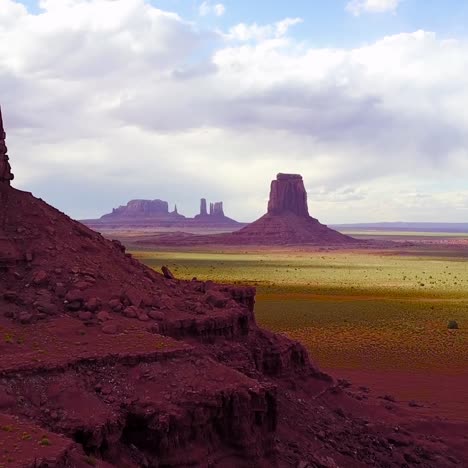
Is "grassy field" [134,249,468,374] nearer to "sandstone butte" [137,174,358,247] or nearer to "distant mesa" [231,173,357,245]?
"sandstone butte" [137,174,358,247]

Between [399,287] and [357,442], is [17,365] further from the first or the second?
[399,287]

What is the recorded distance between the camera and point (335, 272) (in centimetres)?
8975

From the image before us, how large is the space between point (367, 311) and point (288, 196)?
5570 inches

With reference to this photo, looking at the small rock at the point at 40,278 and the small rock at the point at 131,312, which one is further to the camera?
the small rock at the point at 40,278

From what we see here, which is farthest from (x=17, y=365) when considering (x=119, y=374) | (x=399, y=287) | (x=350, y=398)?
(x=399, y=287)

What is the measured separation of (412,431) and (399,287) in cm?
5102

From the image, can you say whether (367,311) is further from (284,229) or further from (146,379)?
(284,229)

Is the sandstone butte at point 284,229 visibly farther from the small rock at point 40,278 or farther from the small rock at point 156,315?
the small rock at point 40,278

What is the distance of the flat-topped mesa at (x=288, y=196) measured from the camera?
190 m

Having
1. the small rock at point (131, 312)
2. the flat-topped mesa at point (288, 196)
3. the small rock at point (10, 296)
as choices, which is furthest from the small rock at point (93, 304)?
the flat-topped mesa at point (288, 196)

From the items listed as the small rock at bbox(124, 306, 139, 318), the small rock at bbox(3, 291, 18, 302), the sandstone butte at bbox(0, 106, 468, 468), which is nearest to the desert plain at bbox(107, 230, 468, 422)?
the sandstone butte at bbox(0, 106, 468, 468)

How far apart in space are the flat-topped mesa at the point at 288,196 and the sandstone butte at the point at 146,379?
168751 millimetres

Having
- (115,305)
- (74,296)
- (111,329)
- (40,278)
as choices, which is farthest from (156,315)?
(40,278)

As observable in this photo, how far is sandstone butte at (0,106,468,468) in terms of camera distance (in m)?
11.7
